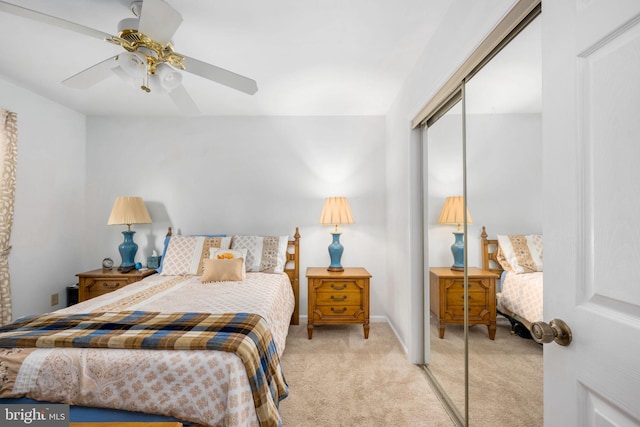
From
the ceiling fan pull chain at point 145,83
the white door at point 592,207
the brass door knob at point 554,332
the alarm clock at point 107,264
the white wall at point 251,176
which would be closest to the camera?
the white door at point 592,207

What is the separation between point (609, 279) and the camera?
71 centimetres

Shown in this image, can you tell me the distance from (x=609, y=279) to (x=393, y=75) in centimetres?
248

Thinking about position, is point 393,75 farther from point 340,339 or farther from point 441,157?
Result: point 340,339

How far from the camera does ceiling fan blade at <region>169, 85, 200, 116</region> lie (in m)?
2.13

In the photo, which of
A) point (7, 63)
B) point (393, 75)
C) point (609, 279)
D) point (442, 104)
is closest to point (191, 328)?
point (609, 279)

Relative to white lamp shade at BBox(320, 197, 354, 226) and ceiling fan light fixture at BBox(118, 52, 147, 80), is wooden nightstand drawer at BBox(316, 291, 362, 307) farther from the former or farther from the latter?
ceiling fan light fixture at BBox(118, 52, 147, 80)

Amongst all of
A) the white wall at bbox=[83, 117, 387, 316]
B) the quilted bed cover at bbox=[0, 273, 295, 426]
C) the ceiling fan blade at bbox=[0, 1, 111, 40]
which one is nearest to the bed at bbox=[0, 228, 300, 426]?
the quilted bed cover at bbox=[0, 273, 295, 426]

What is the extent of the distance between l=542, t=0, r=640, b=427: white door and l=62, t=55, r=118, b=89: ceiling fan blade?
7.07 feet

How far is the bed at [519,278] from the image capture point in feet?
3.62

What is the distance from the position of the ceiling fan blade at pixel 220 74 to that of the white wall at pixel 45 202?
2310 millimetres

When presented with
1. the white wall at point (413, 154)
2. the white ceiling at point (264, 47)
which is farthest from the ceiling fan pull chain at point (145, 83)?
the white wall at point (413, 154)

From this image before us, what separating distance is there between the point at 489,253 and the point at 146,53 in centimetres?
211

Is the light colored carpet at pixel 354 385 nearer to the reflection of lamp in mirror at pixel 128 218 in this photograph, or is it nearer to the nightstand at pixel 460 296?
the nightstand at pixel 460 296

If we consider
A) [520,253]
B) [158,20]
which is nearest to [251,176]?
[158,20]
